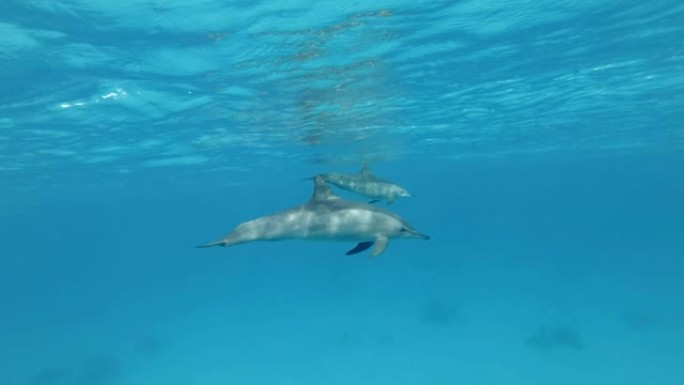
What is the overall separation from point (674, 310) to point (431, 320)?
17.0m

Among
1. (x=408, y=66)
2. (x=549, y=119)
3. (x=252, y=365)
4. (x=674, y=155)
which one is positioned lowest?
(x=252, y=365)

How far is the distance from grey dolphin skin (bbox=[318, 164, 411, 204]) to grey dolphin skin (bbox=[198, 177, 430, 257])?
247 inches

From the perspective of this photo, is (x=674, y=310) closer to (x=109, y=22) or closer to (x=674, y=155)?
(x=674, y=155)

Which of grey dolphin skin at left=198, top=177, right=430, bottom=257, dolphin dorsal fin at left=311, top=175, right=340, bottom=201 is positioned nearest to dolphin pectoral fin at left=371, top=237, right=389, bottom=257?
grey dolphin skin at left=198, top=177, right=430, bottom=257

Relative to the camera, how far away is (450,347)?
1302 inches

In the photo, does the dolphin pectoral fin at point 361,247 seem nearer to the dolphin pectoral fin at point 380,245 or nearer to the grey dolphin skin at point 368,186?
the dolphin pectoral fin at point 380,245

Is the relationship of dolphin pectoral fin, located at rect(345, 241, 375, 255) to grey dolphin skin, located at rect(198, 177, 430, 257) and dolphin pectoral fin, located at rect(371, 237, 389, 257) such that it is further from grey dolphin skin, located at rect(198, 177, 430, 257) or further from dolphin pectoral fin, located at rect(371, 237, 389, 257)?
dolphin pectoral fin, located at rect(371, 237, 389, 257)

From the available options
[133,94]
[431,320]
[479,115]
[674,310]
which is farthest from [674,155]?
[133,94]

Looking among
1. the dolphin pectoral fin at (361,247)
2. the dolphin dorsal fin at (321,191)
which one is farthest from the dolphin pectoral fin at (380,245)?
the dolphin dorsal fin at (321,191)

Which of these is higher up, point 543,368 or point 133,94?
point 133,94

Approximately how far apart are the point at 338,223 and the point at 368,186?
726 cm

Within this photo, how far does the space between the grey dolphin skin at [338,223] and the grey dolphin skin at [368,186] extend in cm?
627

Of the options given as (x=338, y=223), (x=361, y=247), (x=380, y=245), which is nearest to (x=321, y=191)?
(x=338, y=223)

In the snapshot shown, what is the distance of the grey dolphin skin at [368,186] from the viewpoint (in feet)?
51.9
